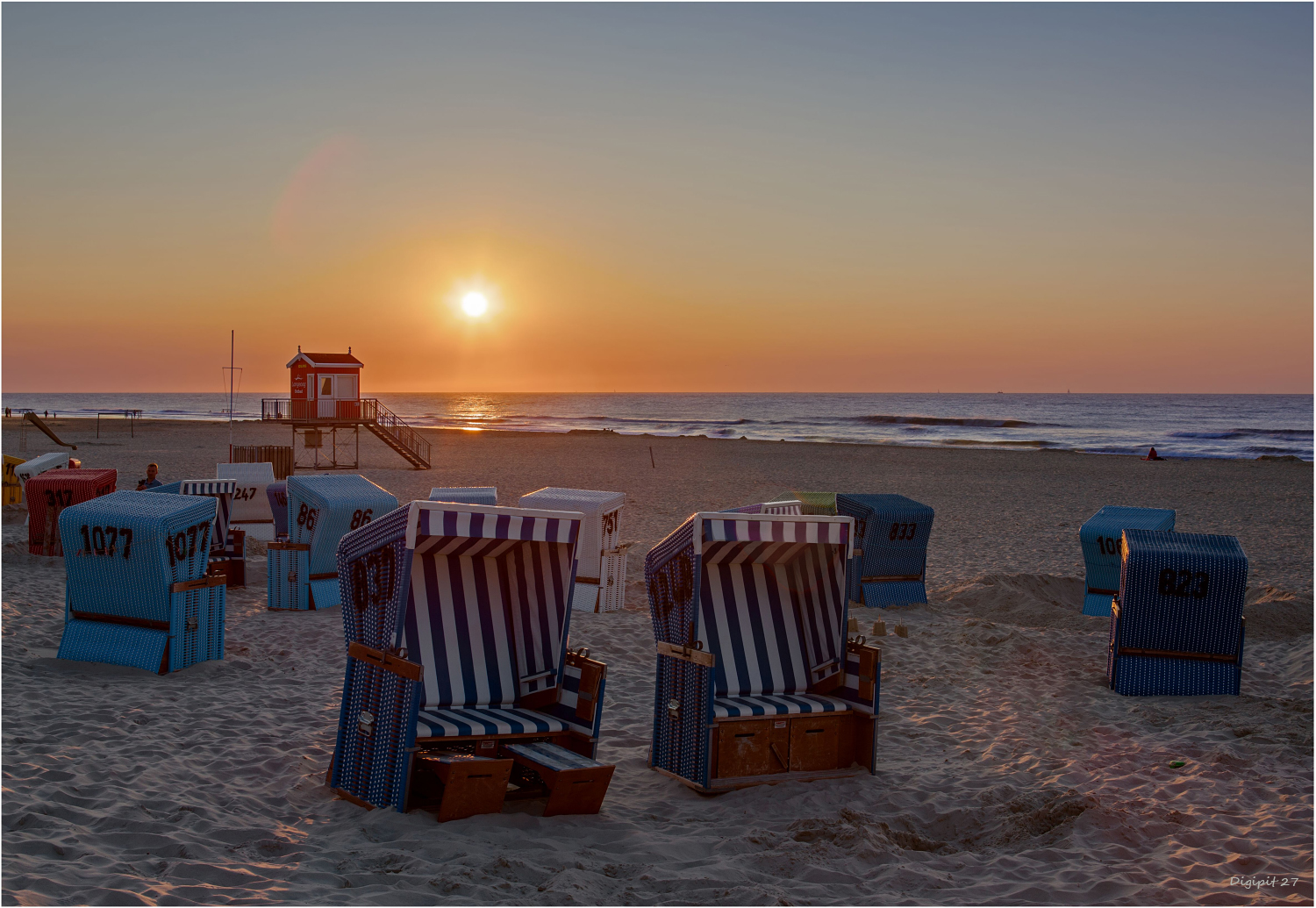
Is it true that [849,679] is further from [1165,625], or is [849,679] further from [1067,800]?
[1165,625]

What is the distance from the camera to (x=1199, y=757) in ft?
24.5

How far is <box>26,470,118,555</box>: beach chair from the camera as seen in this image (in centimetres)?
1532

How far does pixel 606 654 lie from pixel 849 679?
12.5 ft

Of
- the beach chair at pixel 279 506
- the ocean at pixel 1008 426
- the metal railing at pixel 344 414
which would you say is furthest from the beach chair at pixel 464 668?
the ocean at pixel 1008 426

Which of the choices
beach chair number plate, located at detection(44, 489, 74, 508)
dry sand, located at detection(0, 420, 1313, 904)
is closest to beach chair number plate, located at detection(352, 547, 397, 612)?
dry sand, located at detection(0, 420, 1313, 904)

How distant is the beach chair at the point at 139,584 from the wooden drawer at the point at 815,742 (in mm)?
6046

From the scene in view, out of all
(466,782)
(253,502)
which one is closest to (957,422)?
(253,502)

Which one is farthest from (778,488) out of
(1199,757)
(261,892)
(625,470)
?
(261,892)

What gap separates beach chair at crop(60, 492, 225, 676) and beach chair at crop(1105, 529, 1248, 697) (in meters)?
9.16

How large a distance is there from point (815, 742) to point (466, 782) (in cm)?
270

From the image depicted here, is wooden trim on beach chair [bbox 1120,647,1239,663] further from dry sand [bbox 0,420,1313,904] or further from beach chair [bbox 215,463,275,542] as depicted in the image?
beach chair [bbox 215,463,275,542]

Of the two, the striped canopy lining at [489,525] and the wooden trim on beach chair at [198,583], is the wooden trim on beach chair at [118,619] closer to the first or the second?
the wooden trim on beach chair at [198,583]

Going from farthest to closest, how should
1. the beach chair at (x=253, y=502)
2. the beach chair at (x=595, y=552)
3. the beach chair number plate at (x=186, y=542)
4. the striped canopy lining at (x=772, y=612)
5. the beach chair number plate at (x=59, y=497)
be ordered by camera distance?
the beach chair at (x=253, y=502) < the beach chair number plate at (x=59, y=497) < the beach chair at (x=595, y=552) < the beach chair number plate at (x=186, y=542) < the striped canopy lining at (x=772, y=612)

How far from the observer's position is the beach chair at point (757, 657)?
6.85m
